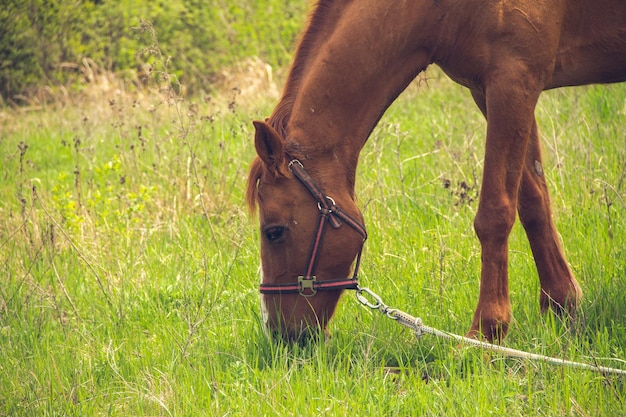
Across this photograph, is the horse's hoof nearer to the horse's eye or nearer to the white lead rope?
the white lead rope

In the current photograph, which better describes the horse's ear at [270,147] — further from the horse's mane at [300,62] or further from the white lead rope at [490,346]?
the white lead rope at [490,346]

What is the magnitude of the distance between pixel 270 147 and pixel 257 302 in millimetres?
1113

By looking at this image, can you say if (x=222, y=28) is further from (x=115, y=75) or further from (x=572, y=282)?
(x=572, y=282)

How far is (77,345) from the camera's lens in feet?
13.0

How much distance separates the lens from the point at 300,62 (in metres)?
3.54

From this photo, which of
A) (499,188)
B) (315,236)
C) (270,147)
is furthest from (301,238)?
(499,188)

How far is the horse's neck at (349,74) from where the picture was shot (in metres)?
3.41

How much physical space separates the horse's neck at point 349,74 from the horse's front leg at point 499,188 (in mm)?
482

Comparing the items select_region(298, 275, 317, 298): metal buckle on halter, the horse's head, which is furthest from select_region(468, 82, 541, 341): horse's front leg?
select_region(298, 275, 317, 298): metal buckle on halter

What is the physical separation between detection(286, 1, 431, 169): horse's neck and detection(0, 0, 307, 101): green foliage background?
8.72 meters

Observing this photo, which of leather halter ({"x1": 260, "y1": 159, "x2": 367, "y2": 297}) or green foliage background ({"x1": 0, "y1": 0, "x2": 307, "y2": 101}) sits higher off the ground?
green foliage background ({"x1": 0, "y1": 0, "x2": 307, "y2": 101})

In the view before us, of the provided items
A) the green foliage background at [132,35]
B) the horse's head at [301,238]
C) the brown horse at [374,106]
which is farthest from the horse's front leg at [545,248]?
the green foliage background at [132,35]

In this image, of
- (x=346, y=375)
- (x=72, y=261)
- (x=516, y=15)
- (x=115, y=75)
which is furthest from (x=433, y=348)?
(x=115, y=75)

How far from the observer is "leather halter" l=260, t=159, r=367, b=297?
11.1 ft
